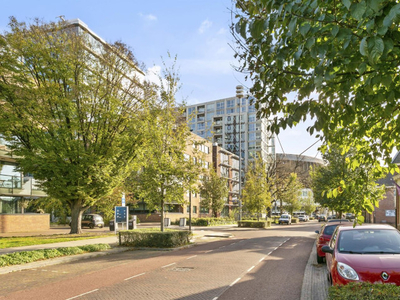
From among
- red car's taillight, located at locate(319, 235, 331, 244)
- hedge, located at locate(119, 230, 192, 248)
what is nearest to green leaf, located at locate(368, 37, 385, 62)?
red car's taillight, located at locate(319, 235, 331, 244)

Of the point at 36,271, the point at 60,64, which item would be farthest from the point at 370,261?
the point at 60,64

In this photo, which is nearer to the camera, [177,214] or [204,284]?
[204,284]

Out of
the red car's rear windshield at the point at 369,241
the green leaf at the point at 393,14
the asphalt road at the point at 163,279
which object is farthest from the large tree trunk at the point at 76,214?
the green leaf at the point at 393,14

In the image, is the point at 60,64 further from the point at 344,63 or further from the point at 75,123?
the point at 344,63

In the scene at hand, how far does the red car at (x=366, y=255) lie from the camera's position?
7191mm

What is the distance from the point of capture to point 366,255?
792 centimetres

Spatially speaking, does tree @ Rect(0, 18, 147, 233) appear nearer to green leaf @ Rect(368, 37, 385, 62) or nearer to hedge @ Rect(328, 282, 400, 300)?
hedge @ Rect(328, 282, 400, 300)

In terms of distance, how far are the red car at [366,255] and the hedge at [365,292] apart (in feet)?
5.62

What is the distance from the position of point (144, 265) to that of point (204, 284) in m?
A: 4.45

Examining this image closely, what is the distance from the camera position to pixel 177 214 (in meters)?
62.0

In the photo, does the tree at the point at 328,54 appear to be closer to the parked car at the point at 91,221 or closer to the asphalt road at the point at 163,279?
the asphalt road at the point at 163,279

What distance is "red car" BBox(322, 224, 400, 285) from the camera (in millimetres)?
7191

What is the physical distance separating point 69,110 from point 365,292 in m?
23.7

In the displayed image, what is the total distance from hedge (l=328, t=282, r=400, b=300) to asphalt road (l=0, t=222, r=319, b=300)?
3834mm
